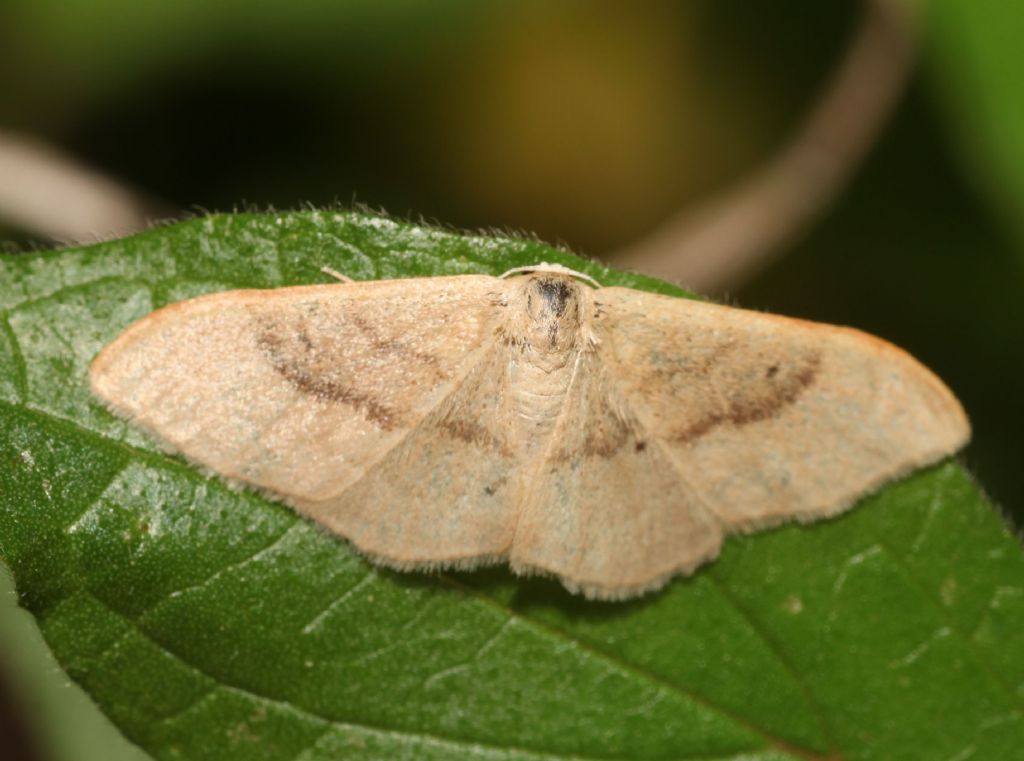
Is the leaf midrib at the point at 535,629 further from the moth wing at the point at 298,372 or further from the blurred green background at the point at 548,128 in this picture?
the blurred green background at the point at 548,128

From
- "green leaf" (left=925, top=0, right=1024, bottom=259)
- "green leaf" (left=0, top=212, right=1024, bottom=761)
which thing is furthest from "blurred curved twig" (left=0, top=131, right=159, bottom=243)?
"green leaf" (left=925, top=0, right=1024, bottom=259)

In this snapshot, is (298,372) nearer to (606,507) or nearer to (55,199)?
(606,507)

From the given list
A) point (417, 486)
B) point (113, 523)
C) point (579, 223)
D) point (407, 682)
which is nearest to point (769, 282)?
point (579, 223)

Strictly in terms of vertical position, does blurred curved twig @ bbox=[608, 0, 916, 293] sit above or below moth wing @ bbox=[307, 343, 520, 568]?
above

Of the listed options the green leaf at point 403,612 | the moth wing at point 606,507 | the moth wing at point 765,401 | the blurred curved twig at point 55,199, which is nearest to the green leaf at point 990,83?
the moth wing at point 765,401

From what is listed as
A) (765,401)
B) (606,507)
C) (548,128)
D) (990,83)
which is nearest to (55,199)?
(548,128)

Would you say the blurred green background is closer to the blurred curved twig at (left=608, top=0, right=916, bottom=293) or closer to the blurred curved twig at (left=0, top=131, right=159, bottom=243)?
the blurred curved twig at (left=608, top=0, right=916, bottom=293)

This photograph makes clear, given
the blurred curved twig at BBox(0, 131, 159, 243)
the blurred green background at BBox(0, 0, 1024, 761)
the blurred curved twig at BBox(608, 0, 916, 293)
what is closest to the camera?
the blurred curved twig at BBox(0, 131, 159, 243)
